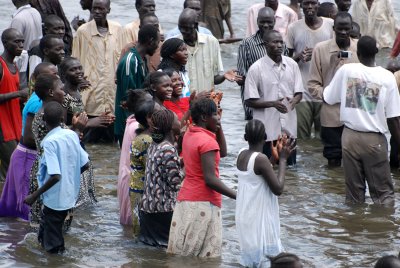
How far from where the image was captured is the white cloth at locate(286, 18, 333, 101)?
45.6 feet

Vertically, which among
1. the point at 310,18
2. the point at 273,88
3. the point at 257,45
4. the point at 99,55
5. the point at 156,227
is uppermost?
the point at 310,18

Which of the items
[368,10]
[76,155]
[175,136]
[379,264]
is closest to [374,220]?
[175,136]

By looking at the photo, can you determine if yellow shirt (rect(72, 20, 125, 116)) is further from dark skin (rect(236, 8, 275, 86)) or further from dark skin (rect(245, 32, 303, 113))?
dark skin (rect(245, 32, 303, 113))

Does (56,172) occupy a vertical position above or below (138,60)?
below

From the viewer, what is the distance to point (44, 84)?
31.5 feet

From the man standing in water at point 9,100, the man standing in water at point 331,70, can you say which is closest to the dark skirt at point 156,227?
the man standing in water at point 9,100

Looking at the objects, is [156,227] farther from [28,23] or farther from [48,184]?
[28,23]

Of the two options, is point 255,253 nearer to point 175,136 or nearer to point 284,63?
point 175,136

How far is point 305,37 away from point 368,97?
11.3ft

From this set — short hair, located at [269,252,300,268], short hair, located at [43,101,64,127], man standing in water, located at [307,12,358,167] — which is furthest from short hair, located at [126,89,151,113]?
short hair, located at [269,252,300,268]

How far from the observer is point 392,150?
509 inches

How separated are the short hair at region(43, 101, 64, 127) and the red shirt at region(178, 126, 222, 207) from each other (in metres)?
1.06

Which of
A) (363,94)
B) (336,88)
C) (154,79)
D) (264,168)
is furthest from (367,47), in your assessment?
(264,168)

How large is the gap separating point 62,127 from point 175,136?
0.98m
